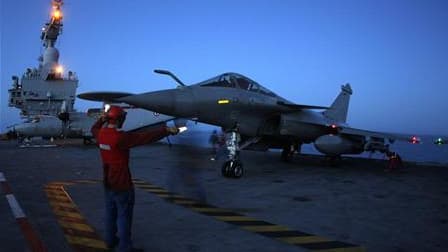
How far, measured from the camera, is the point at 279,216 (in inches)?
294

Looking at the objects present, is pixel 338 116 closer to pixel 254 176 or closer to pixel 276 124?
pixel 276 124

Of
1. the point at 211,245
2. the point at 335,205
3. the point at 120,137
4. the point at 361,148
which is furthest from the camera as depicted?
the point at 361,148

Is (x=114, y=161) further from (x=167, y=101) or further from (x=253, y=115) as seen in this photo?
(x=253, y=115)

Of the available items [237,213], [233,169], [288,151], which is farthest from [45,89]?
[237,213]

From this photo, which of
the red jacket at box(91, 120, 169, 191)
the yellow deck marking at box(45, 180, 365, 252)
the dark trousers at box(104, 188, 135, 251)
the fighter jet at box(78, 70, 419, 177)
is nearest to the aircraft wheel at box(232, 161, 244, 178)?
the fighter jet at box(78, 70, 419, 177)

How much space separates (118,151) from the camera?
4883 millimetres

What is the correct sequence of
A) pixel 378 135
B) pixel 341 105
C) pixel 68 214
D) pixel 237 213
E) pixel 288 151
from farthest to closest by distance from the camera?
pixel 341 105 → pixel 288 151 → pixel 378 135 → pixel 237 213 → pixel 68 214

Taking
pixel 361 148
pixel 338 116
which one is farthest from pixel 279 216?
pixel 338 116

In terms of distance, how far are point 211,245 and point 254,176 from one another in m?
7.97

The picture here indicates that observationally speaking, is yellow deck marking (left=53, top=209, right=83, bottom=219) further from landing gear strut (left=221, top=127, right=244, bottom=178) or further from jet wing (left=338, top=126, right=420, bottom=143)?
jet wing (left=338, top=126, right=420, bottom=143)

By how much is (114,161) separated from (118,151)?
13cm

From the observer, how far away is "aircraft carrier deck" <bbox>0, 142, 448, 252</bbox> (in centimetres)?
565

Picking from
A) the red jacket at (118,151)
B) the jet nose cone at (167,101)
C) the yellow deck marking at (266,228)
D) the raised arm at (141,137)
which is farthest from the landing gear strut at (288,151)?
the red jacket at (118,151)

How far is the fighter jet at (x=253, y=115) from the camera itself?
11.1 meters
